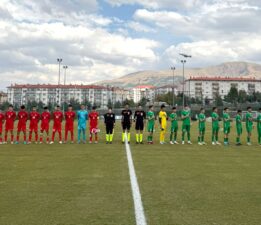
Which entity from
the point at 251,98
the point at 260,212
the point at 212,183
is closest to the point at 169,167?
the point at 212,183

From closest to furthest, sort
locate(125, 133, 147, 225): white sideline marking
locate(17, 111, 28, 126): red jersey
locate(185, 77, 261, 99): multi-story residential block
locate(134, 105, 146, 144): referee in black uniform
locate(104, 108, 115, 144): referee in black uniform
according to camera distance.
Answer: locate(125, 133, 147, 225): white sideline marking → locate(17, 111, 28, 126): red jersey → locate(104, 108, 115, 144): referee in black uniform → locate(134, 105, 146, 144): referee in black uniform → locate(185, 77, 261, 99): multi-story residential block

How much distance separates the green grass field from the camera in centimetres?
505

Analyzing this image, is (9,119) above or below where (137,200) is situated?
above

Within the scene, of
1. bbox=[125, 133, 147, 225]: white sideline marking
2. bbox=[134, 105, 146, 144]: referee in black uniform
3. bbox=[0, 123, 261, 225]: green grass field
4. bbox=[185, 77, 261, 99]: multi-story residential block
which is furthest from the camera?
bbox=[185, 77, 261, 99]: multi-story residential block

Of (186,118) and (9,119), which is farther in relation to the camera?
(186,118)

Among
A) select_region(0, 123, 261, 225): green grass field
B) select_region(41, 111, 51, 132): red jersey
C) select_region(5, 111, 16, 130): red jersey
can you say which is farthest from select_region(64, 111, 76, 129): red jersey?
select_region(0, 123, 261, 225): green grass field

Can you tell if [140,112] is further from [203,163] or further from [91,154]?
[203,163]

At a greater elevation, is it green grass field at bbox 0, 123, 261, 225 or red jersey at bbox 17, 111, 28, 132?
red jersey at bbox 17, 111, 28, 132

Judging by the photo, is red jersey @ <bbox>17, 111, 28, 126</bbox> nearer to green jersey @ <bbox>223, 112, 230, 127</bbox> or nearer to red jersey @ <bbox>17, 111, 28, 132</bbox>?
red jersey @ <bbox>17, 111, 28, 132</bbox>

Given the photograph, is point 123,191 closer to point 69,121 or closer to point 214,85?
point 69,121

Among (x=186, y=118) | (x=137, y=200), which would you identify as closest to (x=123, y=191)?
(x=137, y=200)

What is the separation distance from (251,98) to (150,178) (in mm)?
107817

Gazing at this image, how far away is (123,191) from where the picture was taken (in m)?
6.71

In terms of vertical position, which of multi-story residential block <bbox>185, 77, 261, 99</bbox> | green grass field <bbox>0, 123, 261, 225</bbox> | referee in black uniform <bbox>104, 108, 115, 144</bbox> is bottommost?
green grass field <bbox>0, 123, 261, 225</bbox>
